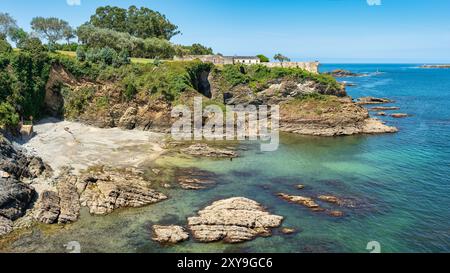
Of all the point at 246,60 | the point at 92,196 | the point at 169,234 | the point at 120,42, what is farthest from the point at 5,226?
the point at 246,60

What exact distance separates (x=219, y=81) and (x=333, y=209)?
160 ft

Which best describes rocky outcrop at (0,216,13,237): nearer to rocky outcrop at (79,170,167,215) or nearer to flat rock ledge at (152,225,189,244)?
rocky outcrop at (79,170,167,215)

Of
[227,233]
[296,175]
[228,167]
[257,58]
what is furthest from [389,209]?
[257,58]

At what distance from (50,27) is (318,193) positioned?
7180 centimetres

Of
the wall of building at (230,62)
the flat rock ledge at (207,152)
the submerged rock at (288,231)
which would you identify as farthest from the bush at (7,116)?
the wall of building at (230,62)

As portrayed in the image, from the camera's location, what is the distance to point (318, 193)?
36.8 meters

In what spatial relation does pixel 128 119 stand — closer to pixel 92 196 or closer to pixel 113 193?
pixel 92 196

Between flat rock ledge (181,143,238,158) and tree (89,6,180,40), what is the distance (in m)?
56.7

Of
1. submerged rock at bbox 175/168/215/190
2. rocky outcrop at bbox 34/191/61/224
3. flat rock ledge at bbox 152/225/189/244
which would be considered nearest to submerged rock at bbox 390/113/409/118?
submerged rock at bbox 175/168/215/190

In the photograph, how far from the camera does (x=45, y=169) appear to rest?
1553 inches
